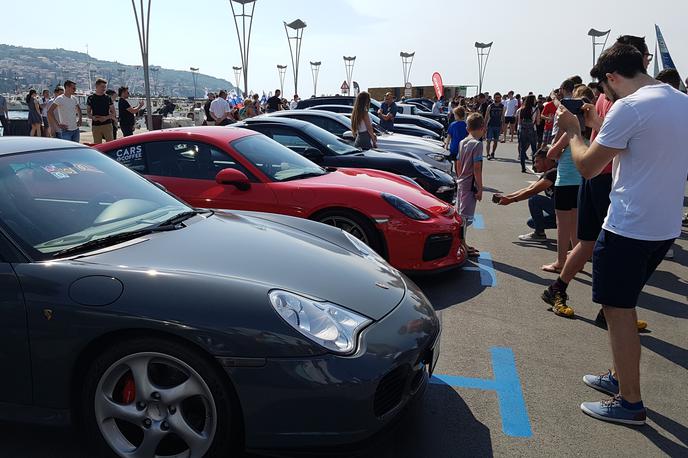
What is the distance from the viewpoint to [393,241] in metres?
4.98

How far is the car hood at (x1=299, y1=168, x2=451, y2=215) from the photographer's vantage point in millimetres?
5281

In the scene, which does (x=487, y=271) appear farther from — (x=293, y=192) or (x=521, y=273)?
(x=293, y=192)

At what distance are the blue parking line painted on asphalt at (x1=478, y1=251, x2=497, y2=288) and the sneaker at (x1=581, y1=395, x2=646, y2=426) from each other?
230cm

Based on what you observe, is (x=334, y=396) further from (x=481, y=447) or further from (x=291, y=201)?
(x=291, y=201)

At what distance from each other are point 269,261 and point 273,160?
118 inches

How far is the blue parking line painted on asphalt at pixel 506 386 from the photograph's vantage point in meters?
2.95

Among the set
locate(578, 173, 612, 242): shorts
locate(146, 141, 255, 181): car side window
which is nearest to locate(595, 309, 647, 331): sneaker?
locate(578, 173, 612, 242): shorts

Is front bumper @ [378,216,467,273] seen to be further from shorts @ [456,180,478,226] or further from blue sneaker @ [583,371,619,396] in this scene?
blue sneaker @ [583,371,619,396]

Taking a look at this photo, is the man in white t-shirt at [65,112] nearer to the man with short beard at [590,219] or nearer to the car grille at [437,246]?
the car grille at [437,246]

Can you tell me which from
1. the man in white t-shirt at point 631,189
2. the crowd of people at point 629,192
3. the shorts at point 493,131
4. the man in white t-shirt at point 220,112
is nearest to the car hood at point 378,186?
the crowd of people at point 629,192

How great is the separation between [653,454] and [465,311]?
202 centimetres

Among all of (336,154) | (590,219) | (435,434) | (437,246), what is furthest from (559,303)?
(336,154)

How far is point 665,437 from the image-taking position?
2887 millimetres

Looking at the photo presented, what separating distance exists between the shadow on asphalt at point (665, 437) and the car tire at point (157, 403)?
2.08 m
